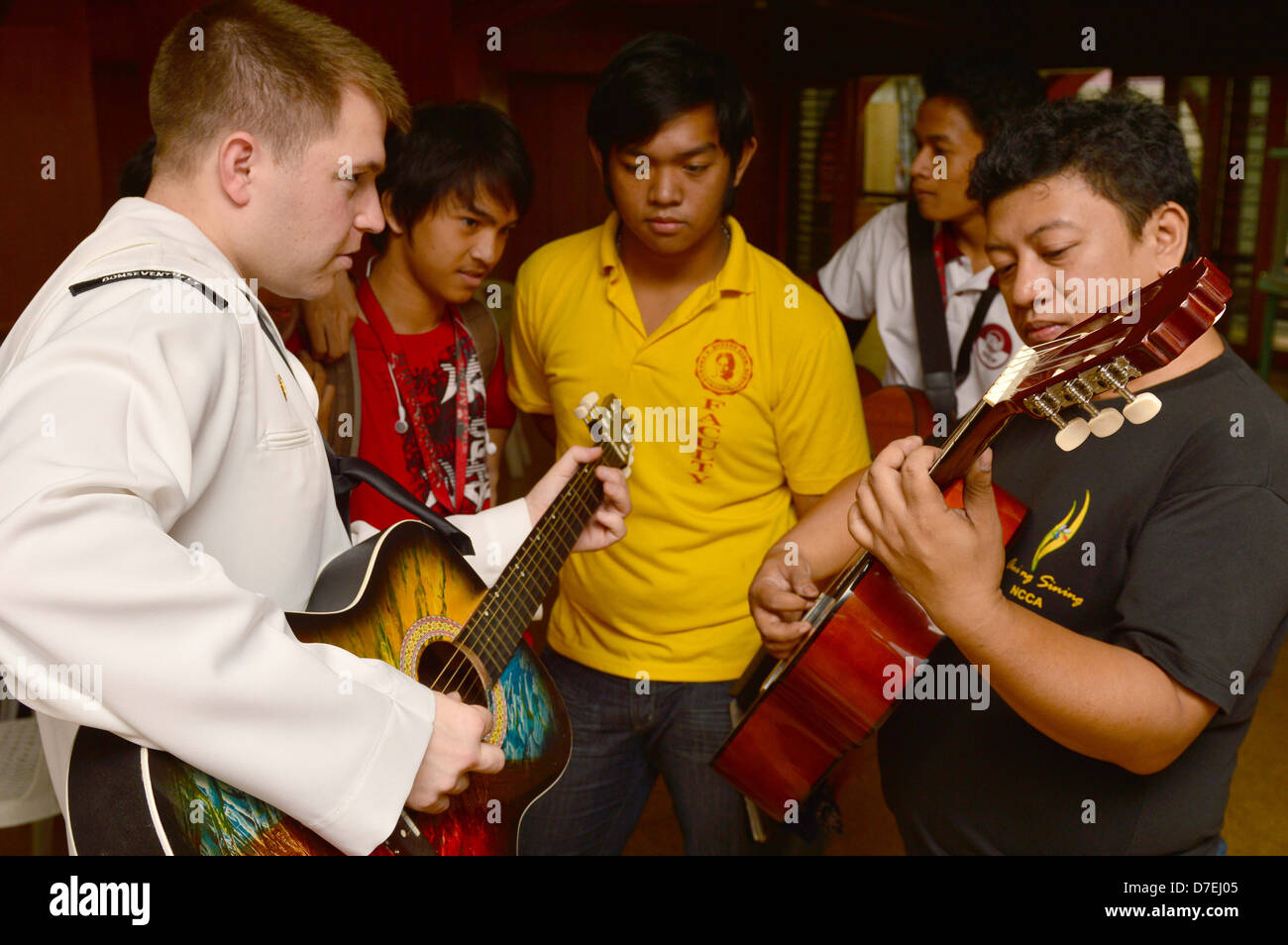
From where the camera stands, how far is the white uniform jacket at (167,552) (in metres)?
0.94

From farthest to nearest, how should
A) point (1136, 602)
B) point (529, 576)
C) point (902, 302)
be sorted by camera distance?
1. point (902, 302)
2. point (529, 576)
3. point (1136, 602)

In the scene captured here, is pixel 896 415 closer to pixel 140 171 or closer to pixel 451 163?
pixel 451 163

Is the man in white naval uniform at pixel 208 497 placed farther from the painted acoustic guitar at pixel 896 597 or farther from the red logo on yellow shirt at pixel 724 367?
A: the red logo on yellow shirt at pixel 724 367

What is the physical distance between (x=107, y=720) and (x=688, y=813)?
131cm

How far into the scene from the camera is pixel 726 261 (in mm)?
2088

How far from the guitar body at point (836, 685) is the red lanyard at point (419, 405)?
0.86 m

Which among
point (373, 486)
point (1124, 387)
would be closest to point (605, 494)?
point (373, 486)

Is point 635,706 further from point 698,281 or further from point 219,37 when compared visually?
point 219,37

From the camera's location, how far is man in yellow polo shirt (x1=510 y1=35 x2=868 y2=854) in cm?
201

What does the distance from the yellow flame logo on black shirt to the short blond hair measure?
3.50ft

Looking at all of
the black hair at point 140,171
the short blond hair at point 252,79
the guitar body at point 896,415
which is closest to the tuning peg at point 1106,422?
the short blond hair at point 252,79

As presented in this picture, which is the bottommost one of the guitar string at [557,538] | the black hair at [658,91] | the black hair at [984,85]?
the guitar string at [557,538]

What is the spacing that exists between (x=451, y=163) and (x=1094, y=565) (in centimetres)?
149

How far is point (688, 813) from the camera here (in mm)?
2061
